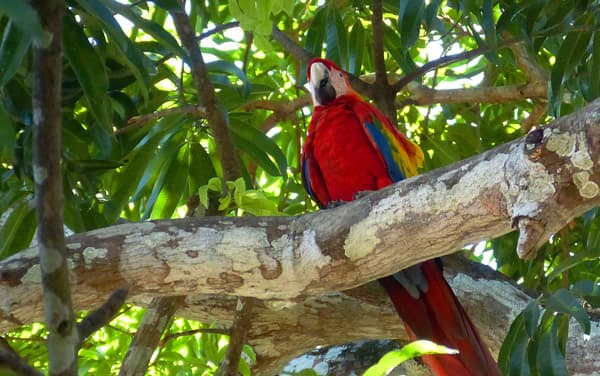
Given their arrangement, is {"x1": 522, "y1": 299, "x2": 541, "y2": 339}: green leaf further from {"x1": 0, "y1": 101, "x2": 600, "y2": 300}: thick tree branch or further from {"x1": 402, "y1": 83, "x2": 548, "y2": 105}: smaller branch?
{"x1": 402, "y1": 83, "x2": 548, "y2": 105}: smaller branch

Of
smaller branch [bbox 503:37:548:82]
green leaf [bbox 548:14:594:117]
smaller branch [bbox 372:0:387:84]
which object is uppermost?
smaller branch [bbox 372:0:387:84]

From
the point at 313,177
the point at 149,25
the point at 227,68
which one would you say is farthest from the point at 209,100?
the point at 149,25

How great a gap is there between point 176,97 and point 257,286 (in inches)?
31.4

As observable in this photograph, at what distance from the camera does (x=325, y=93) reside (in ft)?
9.14

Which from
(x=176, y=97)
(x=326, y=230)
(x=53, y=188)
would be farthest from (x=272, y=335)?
(x=53, y=188)

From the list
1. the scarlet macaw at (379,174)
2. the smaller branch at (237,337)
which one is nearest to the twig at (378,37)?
the scarlet macaw at (379,174)

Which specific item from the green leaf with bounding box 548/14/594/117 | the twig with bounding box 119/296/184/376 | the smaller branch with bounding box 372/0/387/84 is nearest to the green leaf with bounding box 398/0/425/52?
the green leaf with bounding box 548/14/594/117

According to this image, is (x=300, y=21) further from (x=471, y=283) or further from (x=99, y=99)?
(x=99, y=99)

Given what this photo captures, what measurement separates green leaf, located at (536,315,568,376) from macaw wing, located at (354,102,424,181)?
0.75 metres

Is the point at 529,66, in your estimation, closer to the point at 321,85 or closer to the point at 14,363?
the point at 321,85

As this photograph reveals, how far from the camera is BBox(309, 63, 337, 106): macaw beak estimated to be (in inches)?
105

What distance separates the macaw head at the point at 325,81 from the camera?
265 cm

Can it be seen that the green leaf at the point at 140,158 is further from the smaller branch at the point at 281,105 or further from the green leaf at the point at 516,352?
the green leaf at the point at 516,352

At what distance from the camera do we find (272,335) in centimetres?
240
